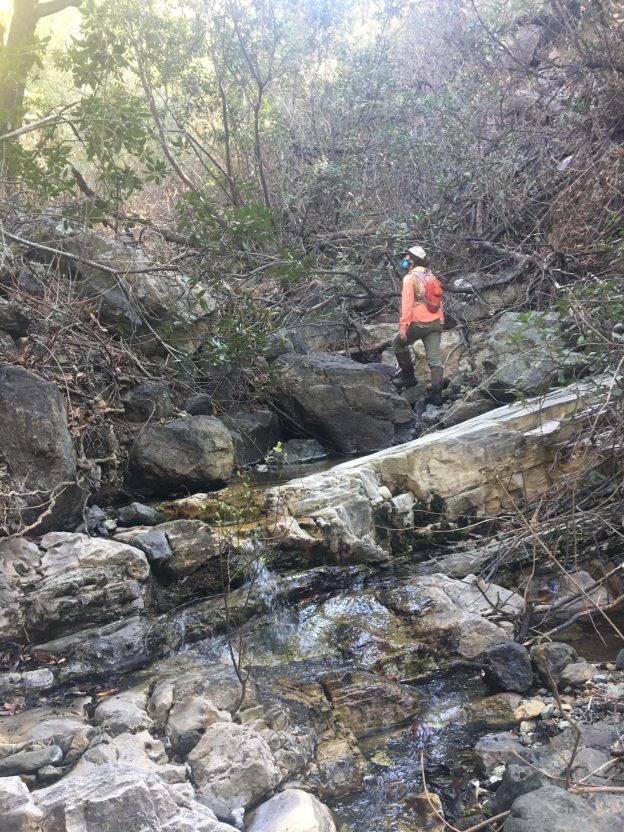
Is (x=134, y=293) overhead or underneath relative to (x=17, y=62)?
underneath

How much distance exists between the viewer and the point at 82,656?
4297 mm

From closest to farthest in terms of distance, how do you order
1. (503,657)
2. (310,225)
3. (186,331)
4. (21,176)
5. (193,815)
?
(193,815), (503,657), (21,176), (186,331), (310,225)

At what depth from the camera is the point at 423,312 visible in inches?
349

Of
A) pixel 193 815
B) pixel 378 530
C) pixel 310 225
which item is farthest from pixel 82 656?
pixel 310 225

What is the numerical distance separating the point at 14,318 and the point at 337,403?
3.33 meters

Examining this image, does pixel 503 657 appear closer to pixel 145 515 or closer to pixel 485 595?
pixel 485 595

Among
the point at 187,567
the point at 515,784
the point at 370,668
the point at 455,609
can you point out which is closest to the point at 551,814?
the point at 515,784

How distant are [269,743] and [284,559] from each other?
76.5 inches

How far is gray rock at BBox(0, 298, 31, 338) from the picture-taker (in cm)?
641

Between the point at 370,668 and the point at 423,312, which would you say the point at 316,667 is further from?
the point at 423,312

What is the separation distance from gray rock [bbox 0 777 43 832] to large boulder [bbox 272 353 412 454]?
18.4ft

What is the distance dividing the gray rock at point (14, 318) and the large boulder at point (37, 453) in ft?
3.44

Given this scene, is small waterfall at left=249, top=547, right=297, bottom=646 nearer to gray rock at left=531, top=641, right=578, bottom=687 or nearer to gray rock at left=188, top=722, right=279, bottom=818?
gray rock at left=188, top=722, right=279, bottom=818

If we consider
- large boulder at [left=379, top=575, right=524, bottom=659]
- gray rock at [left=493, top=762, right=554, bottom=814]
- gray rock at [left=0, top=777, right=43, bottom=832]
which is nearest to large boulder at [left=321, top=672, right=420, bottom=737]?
large boulder at [left=379, top=575, right=524, bottom=659]
